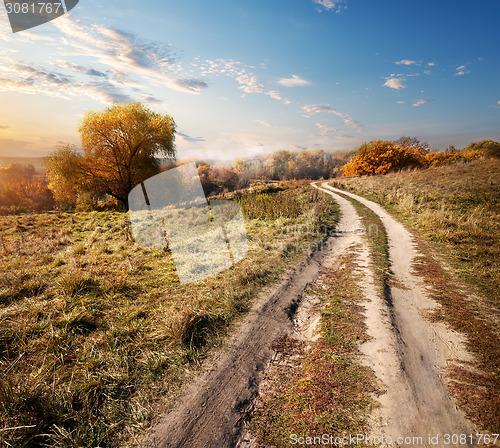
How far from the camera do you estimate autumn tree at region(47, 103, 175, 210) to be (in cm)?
2019

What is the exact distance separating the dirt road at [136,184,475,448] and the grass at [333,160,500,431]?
1.00 ft

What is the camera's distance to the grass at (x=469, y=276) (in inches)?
133

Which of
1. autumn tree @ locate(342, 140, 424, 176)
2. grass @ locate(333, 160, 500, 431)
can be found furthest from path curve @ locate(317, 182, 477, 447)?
autumn tree @ locate(342, 140, 424, 176)

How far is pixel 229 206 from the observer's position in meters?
19.4

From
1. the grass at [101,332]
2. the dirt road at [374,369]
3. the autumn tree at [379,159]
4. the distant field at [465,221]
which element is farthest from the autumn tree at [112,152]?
the autumn tree at [379,159]

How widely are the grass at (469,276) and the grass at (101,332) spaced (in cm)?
454

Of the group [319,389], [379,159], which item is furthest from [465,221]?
[379,159]

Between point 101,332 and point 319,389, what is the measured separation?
15.7 ft

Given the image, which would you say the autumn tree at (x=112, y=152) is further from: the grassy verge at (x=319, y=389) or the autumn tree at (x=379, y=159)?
the autumn tree at (x=379, y=159)

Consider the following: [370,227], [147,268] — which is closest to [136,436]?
[147,268]

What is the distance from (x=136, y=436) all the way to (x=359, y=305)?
5.48 m

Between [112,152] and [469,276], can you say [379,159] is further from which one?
[112,152]

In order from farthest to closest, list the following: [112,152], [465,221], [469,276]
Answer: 1. [112,152]
2. [465,221]
3. [469,276]

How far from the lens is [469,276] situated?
23.6 ft
